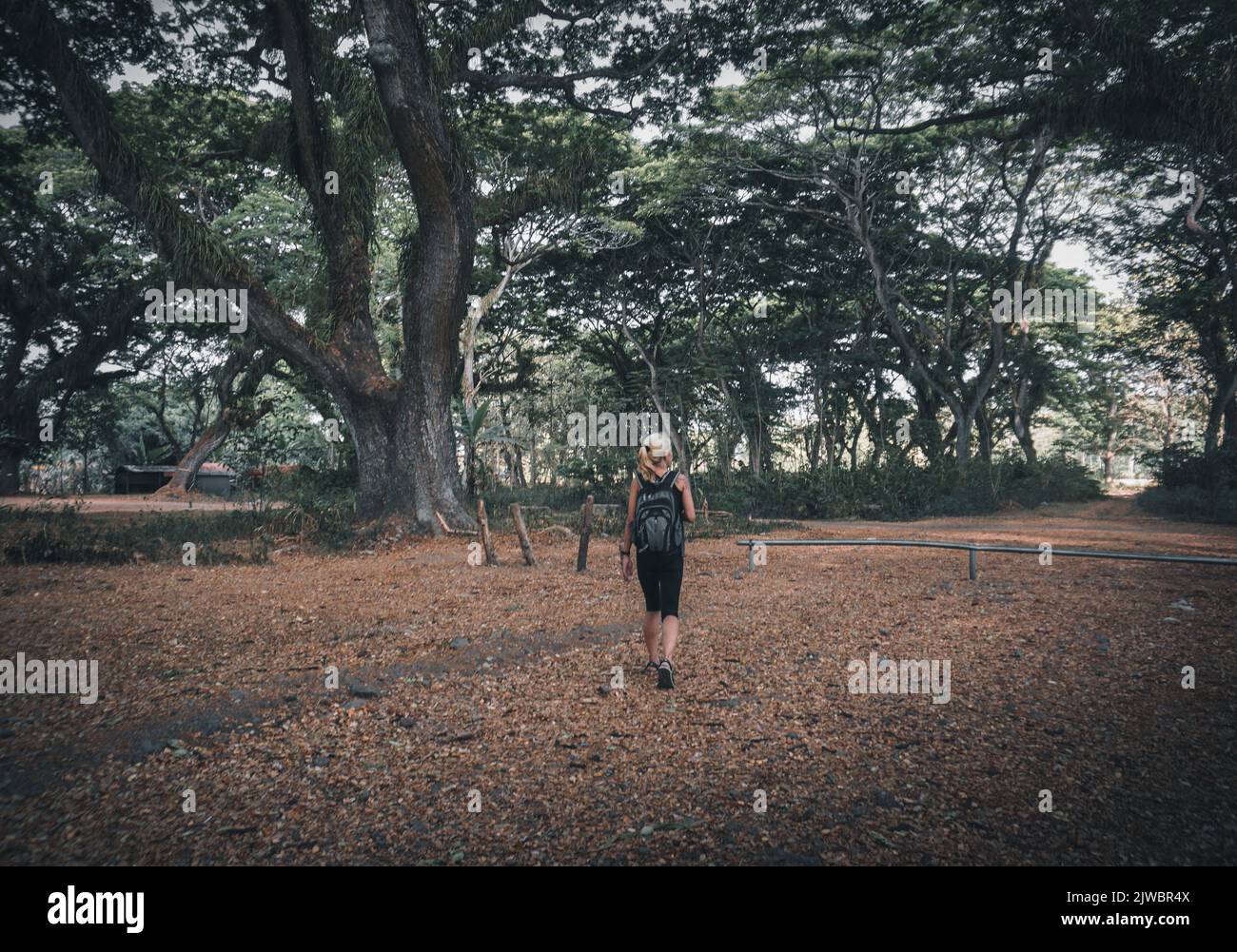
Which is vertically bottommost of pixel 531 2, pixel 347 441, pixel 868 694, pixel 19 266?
pixel 868 694

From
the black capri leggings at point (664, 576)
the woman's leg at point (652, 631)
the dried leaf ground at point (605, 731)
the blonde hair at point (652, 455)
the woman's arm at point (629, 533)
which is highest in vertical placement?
the blonde hair at point (652, 455)

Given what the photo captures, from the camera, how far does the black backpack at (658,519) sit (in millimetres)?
4258

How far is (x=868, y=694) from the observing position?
13.7 ft

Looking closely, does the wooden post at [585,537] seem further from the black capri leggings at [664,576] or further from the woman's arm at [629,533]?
the black capri leggings at [664,576]

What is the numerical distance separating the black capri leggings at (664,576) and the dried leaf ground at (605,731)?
1.76 feet

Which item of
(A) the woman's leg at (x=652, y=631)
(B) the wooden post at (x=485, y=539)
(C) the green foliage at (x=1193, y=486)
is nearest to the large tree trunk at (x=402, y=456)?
(B) the wooden post at (x=485, y=539)

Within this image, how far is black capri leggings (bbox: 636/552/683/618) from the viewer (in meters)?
4.31

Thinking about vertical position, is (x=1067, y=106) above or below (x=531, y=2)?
below

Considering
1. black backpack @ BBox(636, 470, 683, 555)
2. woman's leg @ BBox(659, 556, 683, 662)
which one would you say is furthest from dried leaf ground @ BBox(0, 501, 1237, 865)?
black backpack @ BBox(636, 470, 683, 555)

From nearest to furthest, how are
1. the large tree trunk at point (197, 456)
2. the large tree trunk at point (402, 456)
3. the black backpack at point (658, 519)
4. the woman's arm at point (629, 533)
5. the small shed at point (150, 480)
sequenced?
the black backpack at point (658, 519) → the woman's arm at point (629, 533) → the large tree trunk at point (402, 456) → the large tree trunk at point (197, 456) → the small shed at point (150, 480)
